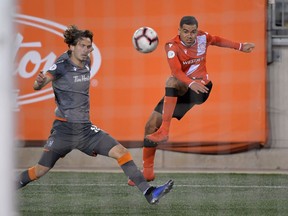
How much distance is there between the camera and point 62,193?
7762mm

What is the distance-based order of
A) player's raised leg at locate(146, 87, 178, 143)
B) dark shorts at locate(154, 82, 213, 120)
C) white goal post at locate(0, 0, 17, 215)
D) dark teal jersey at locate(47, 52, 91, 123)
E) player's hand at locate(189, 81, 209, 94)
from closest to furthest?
1. white goal post at locate(0, 0, 17, 215)
2. dark teal jersey at locate(47, 52, 91, 123)
3. player's hand at locate(189, 81, 209, 94)
4. player's raised leg at locate(146, 87, 178, 143)
5. dark shorts at locate(154, 82, 213, 120)

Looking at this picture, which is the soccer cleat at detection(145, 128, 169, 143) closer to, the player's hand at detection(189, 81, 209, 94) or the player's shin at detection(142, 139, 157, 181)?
the player's shin at detection(142, 139, 157, 181)

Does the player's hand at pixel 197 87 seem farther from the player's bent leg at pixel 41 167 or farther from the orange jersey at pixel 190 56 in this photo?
the player's bent leg at pixel 41 167

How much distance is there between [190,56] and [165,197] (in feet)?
5.03

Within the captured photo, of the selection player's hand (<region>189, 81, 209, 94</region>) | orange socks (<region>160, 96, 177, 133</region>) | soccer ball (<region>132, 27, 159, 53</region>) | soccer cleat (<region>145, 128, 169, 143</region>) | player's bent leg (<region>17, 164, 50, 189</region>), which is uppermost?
soccer ball (<region>132, 27, 159, 53</region>)

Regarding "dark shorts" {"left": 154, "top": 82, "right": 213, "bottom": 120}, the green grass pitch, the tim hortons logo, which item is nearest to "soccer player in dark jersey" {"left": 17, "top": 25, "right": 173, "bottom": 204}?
the green grass pitch

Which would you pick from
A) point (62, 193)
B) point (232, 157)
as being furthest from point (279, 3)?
point (62, 193)

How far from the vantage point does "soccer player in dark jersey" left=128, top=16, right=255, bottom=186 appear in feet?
27.1

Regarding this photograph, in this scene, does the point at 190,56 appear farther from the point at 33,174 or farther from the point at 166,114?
the point at 33,174

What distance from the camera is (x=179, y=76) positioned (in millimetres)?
8242

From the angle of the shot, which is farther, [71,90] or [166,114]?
[166,114]

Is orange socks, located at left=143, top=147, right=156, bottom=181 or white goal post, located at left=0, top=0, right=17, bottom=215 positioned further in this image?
orange socks, located at left=143, top=147, right=156, bottom=181

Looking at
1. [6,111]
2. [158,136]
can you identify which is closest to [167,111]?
[158,136]

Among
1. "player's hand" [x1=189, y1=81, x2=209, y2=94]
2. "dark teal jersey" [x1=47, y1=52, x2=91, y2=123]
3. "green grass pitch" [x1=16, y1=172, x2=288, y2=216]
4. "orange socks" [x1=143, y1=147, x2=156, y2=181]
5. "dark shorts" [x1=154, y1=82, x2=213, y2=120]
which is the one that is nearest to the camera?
"green grass pitch" [x1=16, y1=172, x2=288, y2=216]
